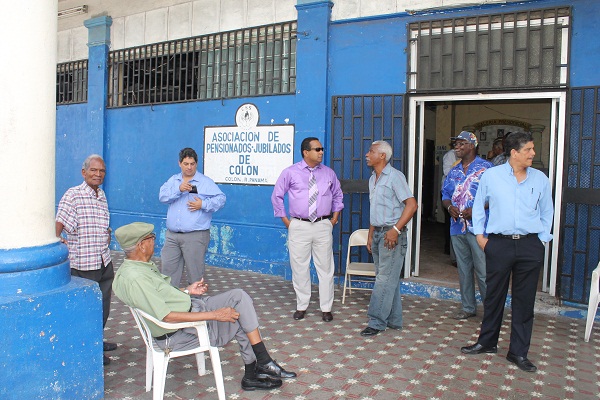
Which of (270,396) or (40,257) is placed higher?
(40,257)

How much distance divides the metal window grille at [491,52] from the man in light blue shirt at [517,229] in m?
2.01

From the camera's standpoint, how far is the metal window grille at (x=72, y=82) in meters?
9.84

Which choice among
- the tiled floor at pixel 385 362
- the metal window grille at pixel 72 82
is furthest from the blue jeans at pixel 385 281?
the metal window grille at pixel 72 82

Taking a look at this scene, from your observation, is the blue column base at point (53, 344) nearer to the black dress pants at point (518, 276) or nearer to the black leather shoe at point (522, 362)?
the black dress pants at point (518, 276)

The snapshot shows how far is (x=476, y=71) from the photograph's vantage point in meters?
6.02

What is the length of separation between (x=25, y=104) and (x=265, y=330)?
285 centimetres

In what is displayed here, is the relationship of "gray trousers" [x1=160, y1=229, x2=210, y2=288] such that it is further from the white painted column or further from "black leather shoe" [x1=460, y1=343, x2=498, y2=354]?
"black leather shoe" [x1=460, y1=343, x2=498, y2=354]

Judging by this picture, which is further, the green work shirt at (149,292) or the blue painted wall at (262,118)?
the blue painted wall at (262,118)

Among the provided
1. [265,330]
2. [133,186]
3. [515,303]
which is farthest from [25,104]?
[133,186]

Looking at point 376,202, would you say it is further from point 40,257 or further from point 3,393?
point 3,393

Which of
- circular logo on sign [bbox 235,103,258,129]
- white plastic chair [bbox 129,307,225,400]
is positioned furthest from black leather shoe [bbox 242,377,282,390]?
circular logo on sign [bbox 235,103,258,129]

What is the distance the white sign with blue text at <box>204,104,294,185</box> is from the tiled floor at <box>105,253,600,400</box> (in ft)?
7.64

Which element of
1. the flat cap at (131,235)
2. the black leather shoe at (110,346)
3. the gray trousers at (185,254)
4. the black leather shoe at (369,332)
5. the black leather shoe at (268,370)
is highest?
the flat cap at (131,235)

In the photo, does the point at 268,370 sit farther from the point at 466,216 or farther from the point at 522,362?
the point at 466,216
